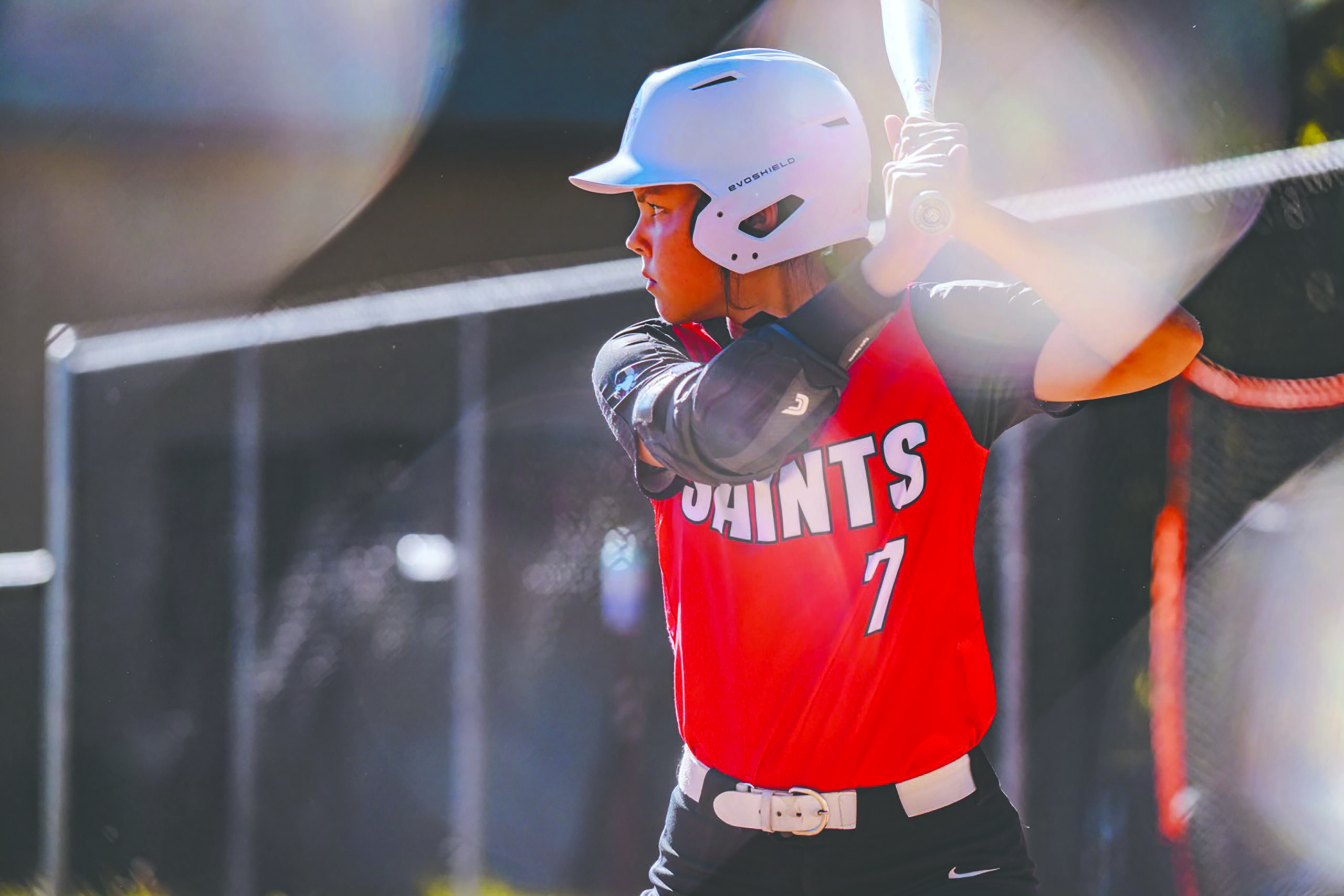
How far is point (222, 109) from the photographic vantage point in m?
13.2

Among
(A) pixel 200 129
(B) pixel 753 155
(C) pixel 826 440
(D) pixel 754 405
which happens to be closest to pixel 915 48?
(B) pixel 753 155

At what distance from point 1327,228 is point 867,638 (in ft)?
6.16

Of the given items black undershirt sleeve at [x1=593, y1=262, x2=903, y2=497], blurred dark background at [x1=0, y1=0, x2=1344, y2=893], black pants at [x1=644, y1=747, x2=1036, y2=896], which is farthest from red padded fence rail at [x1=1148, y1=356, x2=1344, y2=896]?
black undershirt sleeve at [x1=593, y1=262, x2=903, y2=497]

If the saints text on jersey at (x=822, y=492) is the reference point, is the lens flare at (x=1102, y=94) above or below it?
above

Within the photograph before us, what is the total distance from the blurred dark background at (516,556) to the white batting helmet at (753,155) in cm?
148

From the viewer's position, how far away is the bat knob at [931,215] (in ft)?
6.56

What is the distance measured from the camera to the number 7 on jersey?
7.55 ft

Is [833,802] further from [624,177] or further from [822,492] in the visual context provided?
[624,177]

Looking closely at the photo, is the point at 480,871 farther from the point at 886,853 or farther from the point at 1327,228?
the point at 1327,228

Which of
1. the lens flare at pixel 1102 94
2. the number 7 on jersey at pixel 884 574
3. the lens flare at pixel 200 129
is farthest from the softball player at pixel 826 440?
the lens flare at pixel 200 129

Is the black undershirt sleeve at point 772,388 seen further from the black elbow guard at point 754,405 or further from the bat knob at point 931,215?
the bat knob at point 931,215

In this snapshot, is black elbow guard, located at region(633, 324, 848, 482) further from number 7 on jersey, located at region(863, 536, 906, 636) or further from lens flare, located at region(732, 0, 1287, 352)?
lens flare, located at region(732, 0, 1287, 352)

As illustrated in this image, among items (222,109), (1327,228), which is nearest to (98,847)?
(1327,228)

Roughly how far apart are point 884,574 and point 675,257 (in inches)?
29.0
